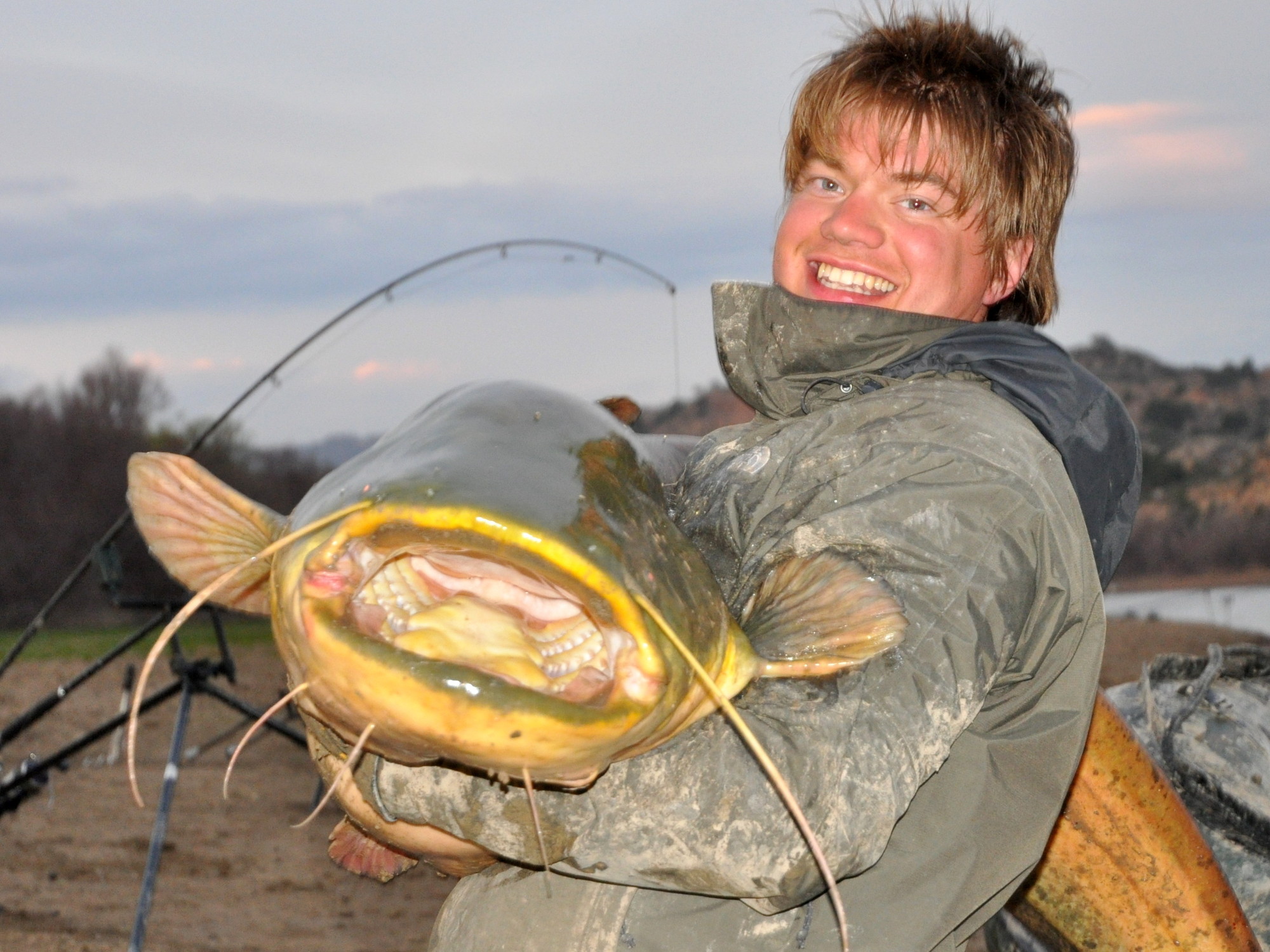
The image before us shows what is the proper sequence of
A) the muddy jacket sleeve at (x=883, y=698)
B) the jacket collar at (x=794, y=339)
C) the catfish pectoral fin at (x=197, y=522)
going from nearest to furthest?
the muddy jacket sleeve at (x=883, y=698)
the catfish pectoral fin at (x=197, y=522)
the jacket collar at (x=794, y=339)

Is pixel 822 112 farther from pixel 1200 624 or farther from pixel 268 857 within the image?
pixel 1200 624

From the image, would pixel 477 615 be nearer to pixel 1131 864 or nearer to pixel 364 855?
pixel 364 855

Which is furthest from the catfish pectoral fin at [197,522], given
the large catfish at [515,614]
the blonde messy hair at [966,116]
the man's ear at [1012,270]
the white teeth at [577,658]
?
the man's ear at [1012,270]

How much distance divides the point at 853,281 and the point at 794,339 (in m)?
0.16

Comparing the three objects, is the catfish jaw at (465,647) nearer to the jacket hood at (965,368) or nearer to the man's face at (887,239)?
the jacket hood at (965,368)

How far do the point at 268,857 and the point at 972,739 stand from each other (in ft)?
20.6

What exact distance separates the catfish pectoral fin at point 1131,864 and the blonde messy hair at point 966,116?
91 cm

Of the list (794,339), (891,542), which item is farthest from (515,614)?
(794,339)

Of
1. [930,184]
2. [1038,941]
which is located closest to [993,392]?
[930,184]

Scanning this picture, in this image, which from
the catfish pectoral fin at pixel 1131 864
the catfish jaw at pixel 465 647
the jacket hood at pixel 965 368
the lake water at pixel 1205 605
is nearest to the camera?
the catfish jaw at pixel 465 647

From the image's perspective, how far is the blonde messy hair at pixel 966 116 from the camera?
1.91 meters

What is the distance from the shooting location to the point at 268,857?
7.08m

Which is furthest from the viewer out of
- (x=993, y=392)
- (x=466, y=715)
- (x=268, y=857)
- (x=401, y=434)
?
(x=268, y=857)

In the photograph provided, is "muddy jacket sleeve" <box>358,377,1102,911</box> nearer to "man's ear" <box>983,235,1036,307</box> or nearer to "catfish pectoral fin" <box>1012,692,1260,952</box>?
"man's ear" <box>983,235,1036,307</box>
